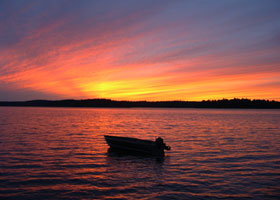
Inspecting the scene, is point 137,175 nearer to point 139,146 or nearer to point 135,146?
point 139,146

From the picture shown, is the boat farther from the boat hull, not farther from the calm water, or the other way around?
the calm water

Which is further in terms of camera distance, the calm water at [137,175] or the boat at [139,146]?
the boat at [139,146]

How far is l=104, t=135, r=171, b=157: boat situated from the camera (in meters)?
22.7

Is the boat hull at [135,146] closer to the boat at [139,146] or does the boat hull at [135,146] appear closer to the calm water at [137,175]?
the boat at [139,146]

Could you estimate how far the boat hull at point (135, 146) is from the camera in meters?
22.8

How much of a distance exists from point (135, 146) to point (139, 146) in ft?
1.84

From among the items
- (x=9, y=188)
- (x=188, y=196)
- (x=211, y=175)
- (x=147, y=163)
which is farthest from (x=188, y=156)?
(x=9, y=188)

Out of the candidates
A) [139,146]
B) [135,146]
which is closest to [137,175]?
[139,146]

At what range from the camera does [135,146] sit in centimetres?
2397

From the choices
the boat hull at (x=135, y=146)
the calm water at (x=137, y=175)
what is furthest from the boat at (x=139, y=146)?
the calm water at (x=137, y=175)

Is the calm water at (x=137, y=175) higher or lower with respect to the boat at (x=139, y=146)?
lower

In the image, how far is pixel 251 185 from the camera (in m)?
13.7

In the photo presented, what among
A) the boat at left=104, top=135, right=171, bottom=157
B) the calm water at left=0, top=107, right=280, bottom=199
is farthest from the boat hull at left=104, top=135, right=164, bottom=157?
the calm water at left=0, top=107, right=280, bottom=199

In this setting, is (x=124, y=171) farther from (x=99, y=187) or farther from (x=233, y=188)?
(x=233, y=188)
